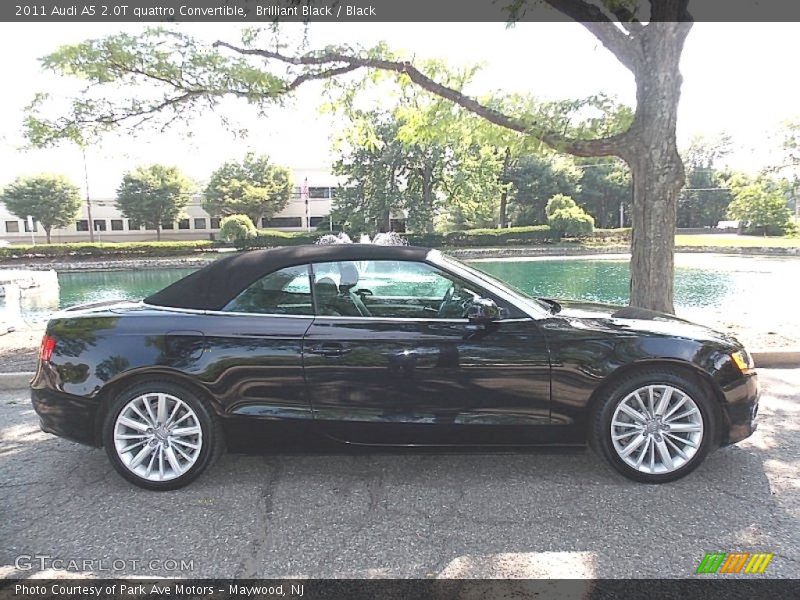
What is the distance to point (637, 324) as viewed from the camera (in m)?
3.51

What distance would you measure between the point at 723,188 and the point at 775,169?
84.4 feet

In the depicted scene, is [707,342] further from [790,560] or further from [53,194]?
[53,194]

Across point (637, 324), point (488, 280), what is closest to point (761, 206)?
point (637, 324)

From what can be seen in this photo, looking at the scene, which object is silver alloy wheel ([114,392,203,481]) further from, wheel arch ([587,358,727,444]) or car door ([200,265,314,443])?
wheel arch ([587,358,727,444])

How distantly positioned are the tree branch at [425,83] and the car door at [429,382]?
178 inches

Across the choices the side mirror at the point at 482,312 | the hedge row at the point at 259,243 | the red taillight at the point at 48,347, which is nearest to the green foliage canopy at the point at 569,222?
the hedge row at the point at 259,243

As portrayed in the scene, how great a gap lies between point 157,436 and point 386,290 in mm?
1710

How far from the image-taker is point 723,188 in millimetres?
61094

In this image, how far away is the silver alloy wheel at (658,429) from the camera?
3.31 metres

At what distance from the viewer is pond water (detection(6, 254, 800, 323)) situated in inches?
550

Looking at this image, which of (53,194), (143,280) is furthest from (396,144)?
(53,194)

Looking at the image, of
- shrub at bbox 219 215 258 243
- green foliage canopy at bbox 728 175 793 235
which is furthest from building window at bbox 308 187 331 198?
green foliage canopy at bbox 728 175 793 235

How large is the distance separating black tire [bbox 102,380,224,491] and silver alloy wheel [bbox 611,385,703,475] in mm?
2440

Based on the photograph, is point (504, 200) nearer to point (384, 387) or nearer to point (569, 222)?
point (569, 222)
